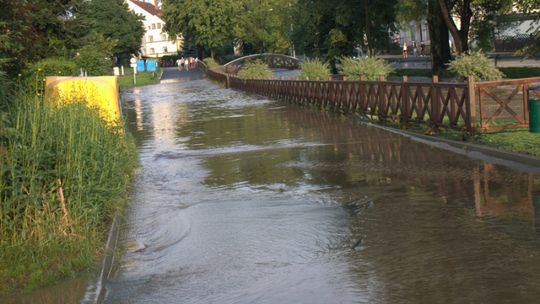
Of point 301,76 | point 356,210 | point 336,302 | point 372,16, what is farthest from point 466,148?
point 372,16

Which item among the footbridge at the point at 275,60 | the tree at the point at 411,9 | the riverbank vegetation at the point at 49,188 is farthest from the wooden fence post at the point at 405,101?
the footbridge at the point at 275,60

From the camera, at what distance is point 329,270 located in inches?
294

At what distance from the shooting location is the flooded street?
689 centimetres

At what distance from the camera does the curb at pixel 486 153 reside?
12.9 meters

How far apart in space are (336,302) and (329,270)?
1.03m

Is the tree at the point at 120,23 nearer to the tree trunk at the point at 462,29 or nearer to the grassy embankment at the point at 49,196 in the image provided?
the tree trunk at the point at 462,29

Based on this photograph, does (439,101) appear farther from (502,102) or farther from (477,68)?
(477,68)

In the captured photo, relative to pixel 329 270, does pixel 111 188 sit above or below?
above

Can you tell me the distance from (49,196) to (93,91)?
811 centimetres

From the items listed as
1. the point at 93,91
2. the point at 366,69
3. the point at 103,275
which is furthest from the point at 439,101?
the point at 103,275

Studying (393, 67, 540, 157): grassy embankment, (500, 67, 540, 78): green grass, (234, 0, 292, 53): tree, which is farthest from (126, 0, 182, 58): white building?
(393, 67, 540, 157): grassy embankment

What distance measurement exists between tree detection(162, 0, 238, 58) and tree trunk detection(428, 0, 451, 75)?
70.2 m

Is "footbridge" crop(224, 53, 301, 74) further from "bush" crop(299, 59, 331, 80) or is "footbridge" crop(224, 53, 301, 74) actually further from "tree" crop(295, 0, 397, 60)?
"bush" crop(299, 59, 331, 80)

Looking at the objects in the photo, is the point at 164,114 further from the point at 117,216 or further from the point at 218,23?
the point at 218,23
